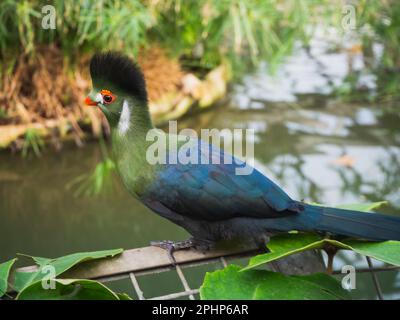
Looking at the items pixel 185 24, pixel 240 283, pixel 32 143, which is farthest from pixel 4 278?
pixel 185 24

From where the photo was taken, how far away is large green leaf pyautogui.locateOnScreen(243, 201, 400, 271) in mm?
866

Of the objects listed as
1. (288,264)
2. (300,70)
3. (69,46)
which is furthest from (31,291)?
(300,70)

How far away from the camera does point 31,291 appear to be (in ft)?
2.84

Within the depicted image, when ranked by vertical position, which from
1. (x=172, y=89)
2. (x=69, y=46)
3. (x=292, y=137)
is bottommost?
(x=292, y=137)

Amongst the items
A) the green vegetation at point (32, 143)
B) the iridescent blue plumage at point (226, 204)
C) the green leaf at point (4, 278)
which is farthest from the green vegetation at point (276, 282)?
the green vegetation at point (32, 143)

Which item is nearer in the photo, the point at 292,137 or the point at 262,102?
the point at 292,137

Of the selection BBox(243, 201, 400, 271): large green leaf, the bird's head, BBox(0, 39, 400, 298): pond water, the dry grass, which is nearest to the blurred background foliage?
the dry grass

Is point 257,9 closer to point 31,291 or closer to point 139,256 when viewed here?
point 139,256

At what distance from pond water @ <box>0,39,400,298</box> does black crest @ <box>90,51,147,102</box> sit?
88cm

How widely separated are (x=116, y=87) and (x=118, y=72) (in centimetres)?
4

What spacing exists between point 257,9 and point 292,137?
683mm

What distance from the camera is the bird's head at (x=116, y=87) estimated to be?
43.1 inches
